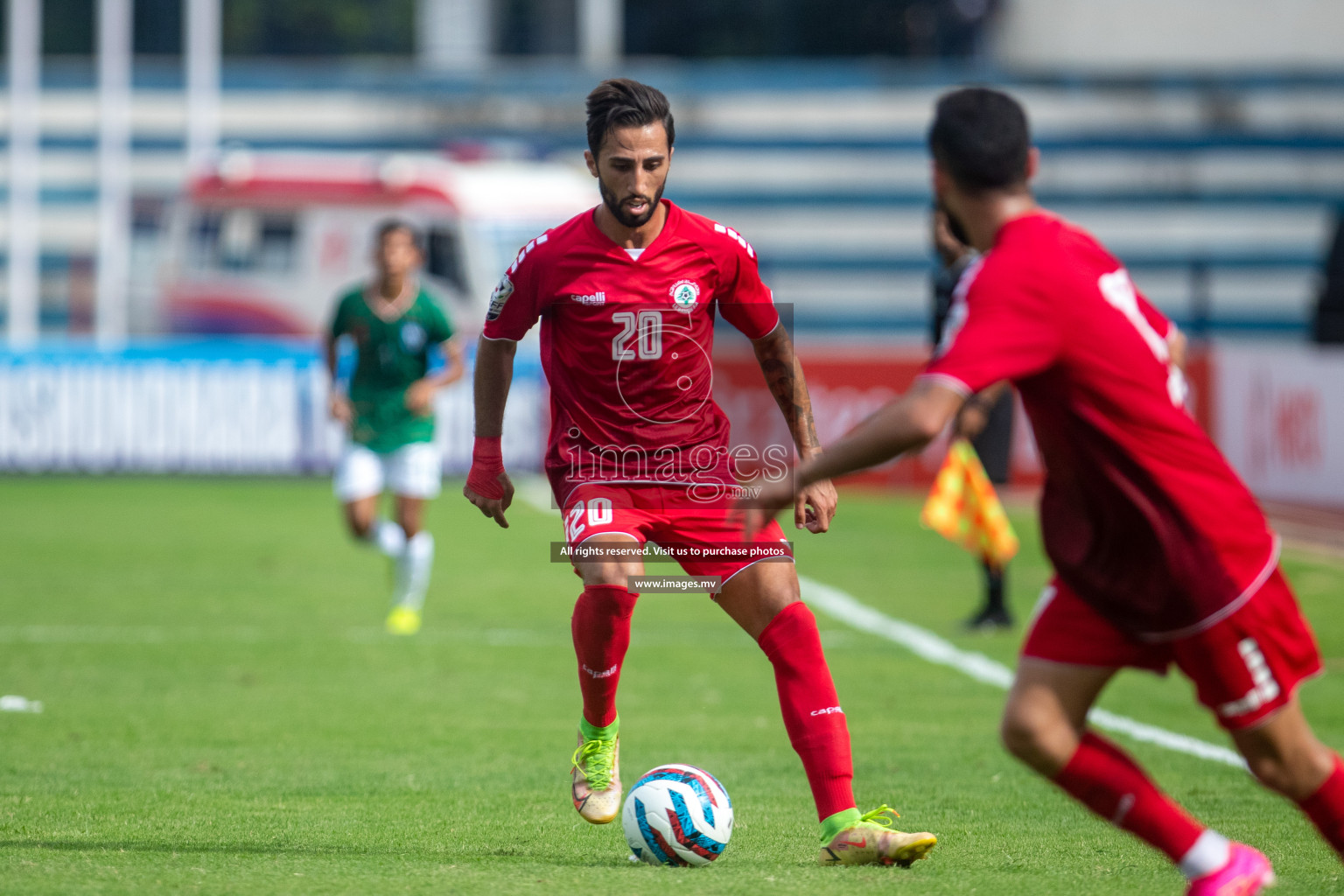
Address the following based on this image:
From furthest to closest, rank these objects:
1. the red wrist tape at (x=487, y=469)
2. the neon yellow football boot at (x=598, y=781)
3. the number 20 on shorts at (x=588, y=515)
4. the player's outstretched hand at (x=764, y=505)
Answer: the red wrist tape at (x=487, y=469) < the neon yellow football boot at (x=598, y=781) < the number 20 on shorts at (x=588, y=515) < the player's outstretched hand at (x=764, y=505)

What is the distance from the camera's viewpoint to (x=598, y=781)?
5.27m

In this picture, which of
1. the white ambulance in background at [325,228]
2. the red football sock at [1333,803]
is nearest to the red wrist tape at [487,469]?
the red football sock at [1333,803]

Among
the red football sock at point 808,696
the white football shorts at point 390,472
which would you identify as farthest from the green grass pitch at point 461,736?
the white football shorts at point 390,472

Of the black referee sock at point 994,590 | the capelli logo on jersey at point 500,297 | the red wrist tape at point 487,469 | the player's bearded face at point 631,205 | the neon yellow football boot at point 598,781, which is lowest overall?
the black referee sock at point 994,590

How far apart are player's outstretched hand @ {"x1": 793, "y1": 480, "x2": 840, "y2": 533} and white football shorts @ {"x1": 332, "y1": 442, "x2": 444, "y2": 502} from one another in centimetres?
579

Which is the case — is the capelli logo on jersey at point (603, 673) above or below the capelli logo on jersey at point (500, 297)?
below

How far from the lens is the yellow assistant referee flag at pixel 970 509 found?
34.0 feet

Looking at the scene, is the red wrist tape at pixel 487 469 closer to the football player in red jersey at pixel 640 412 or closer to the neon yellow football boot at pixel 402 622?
the football player in red jersey at pixel 640 412

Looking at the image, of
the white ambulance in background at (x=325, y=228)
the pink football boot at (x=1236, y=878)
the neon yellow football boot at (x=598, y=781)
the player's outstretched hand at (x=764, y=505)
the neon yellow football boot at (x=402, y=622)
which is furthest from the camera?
the white ambulance in background at (x=325, y=228)

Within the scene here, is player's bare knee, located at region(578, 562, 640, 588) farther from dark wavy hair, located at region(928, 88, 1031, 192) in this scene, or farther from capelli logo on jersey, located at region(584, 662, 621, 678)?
dark wavy hair, located at region(928, 88, 1031, 192)

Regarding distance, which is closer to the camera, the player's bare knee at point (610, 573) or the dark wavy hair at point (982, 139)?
the dark wavy hair at point (982, 139)

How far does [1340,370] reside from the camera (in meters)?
15.2

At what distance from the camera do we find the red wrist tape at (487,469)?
5.36 m

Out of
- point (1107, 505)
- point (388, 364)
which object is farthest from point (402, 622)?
point (1107, 505)
